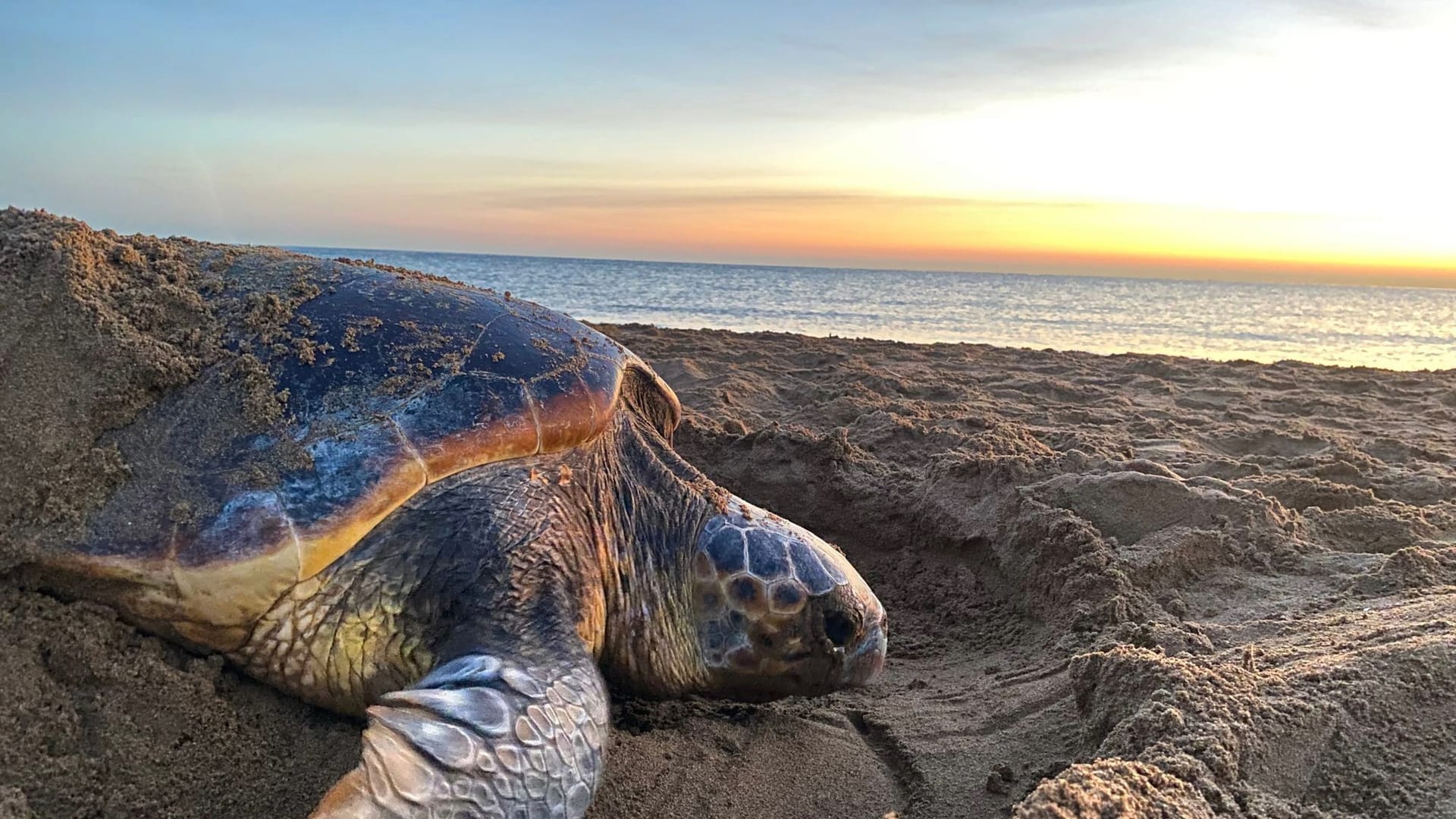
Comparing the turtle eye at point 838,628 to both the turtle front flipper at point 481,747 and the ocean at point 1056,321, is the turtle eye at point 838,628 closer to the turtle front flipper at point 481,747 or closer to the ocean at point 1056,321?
the turtle front flipper at point 481,747

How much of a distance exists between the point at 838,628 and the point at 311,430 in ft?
4.39

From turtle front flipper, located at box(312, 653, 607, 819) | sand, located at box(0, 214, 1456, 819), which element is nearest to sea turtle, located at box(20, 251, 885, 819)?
turtle front flipper, located at box(312, 653, 607, 819)

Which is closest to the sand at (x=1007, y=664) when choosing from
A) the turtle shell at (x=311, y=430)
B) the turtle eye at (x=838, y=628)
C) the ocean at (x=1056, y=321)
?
the turtle shell at (x=311, y=430)

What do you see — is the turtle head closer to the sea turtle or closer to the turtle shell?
the sea turtle

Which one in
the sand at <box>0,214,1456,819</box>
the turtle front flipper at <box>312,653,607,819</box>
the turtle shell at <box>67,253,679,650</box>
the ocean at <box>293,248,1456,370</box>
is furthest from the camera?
the ocean at <box>293,248,1456,370</box>

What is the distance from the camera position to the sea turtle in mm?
1489

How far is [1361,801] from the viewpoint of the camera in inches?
53.9

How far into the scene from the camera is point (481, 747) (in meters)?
1.36

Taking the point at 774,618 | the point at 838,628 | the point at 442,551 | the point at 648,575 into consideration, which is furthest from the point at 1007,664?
the point at 442,551

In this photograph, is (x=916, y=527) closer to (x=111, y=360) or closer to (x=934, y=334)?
(x=111, y=360)

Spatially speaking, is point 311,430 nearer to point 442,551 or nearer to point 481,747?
point 442,551

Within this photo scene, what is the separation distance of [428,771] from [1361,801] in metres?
1.54

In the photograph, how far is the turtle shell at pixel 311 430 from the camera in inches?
63.2

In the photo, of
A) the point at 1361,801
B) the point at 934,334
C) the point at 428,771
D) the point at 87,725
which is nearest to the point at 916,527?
the point at 1361,801
